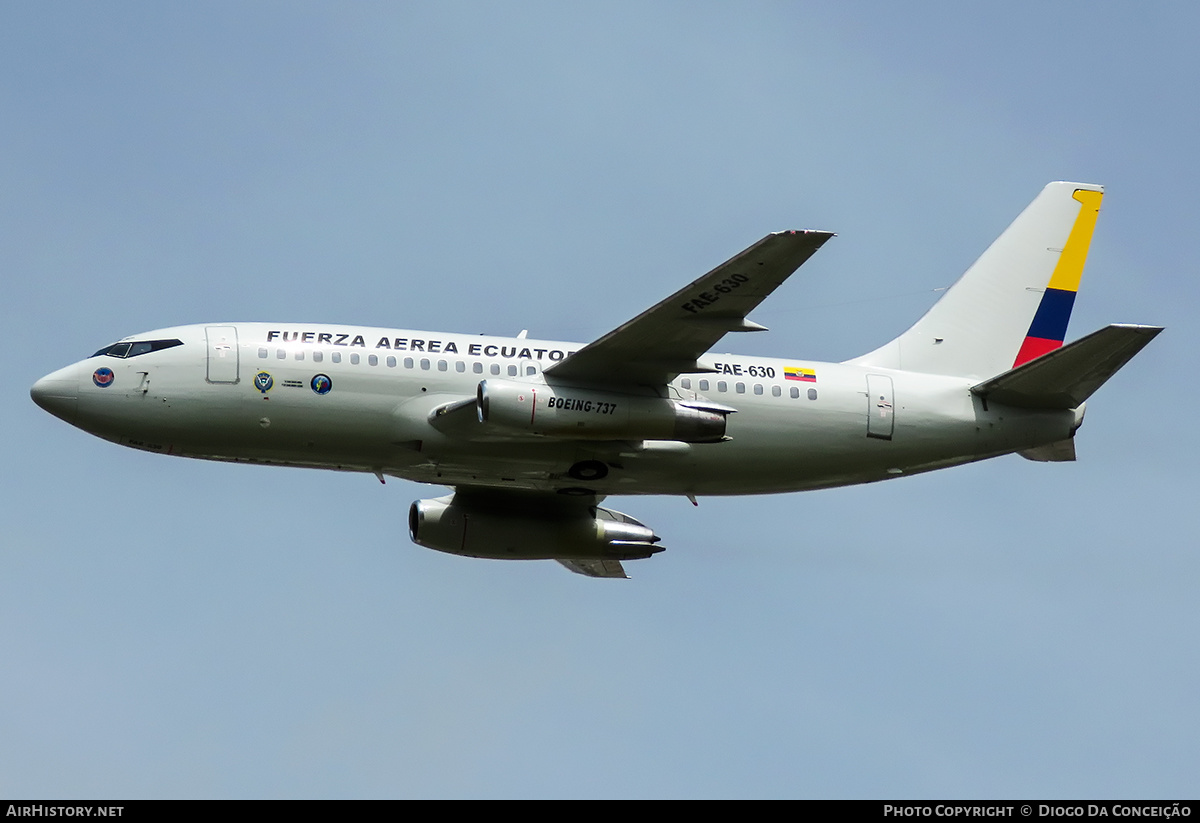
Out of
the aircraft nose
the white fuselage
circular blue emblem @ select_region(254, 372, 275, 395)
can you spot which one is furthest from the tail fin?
the aircraft nose

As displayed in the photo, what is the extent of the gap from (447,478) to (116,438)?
8.21 meters

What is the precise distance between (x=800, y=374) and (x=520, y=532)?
920cm

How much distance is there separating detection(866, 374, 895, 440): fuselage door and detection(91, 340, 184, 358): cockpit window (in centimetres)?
1752

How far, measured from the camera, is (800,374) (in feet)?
141

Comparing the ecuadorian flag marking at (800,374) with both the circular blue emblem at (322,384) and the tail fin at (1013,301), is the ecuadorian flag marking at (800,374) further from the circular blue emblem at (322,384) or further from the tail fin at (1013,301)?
the circular blue emblem at (322,384)

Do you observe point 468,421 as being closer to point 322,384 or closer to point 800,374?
point 322,384

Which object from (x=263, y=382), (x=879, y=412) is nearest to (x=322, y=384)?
(x=263, y=382)

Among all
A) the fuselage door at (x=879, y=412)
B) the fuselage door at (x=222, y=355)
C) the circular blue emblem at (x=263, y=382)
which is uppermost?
the fuselage door at (x=222, y=355)

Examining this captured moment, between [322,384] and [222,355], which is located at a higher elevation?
[222,355]

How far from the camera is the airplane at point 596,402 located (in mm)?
39656

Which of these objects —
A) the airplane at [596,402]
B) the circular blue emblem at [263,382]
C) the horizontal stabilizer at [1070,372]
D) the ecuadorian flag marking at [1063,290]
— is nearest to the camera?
the airplane at [596,402]

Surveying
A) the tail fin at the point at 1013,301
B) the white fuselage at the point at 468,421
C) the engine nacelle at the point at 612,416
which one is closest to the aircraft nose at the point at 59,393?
the white fuselage at the point at 468,421

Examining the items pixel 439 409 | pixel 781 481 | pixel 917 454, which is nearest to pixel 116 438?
pixel 439 409

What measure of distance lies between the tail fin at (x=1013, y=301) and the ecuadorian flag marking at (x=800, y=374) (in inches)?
121
